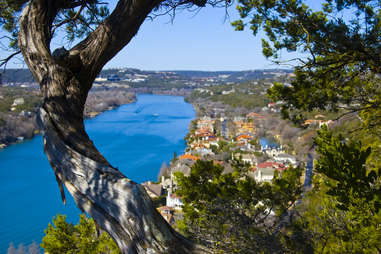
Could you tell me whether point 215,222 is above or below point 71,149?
below

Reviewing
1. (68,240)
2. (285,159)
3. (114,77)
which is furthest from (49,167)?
(114,77)

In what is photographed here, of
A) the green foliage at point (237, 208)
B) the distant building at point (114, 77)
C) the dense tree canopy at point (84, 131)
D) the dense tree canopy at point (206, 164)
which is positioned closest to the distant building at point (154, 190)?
the green foliage at point (237, 208)

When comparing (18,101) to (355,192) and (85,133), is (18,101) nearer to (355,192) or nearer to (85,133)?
(85,133)

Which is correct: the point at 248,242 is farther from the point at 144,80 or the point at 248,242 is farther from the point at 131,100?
the point at 144,80

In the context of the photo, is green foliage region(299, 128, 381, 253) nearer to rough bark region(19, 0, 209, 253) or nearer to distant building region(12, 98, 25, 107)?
rough bark region(19, 0, 209, 253)

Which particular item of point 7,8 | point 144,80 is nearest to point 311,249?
point 7,8
